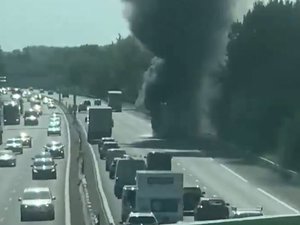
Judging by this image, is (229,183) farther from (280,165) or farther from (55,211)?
(55,211)

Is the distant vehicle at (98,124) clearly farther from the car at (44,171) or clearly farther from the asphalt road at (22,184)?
the car at (44,171)

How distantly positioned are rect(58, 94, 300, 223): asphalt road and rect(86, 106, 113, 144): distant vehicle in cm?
156

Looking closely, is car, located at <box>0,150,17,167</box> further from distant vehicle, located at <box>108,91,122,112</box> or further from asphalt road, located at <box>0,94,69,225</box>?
distant vehicle, located at <box>108,91,122,112</box>

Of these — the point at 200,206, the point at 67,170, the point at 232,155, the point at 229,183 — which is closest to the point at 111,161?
the point at 67,170

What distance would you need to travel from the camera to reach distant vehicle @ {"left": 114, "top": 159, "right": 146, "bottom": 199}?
48.3 metres

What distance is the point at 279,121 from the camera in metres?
78.3

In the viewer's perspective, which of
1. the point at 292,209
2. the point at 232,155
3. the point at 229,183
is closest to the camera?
the point at 292,209

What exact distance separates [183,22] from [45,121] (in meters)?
41.7

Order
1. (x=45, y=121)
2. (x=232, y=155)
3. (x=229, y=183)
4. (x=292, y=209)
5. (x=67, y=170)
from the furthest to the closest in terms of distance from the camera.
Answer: (x=45, y=121) < (x=232, y=155) < (x=67, y=170) < (x=229, y=183) < (x=292, y=209)

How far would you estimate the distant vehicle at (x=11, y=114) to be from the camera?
4564 inches

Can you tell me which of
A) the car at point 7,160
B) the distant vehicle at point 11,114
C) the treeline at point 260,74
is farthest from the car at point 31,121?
the car at point 7,160

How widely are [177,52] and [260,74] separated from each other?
6318 millimetres

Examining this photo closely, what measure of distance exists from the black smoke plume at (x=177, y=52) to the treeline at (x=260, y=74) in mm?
1881

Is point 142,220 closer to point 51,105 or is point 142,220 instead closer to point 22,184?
point 22,184
